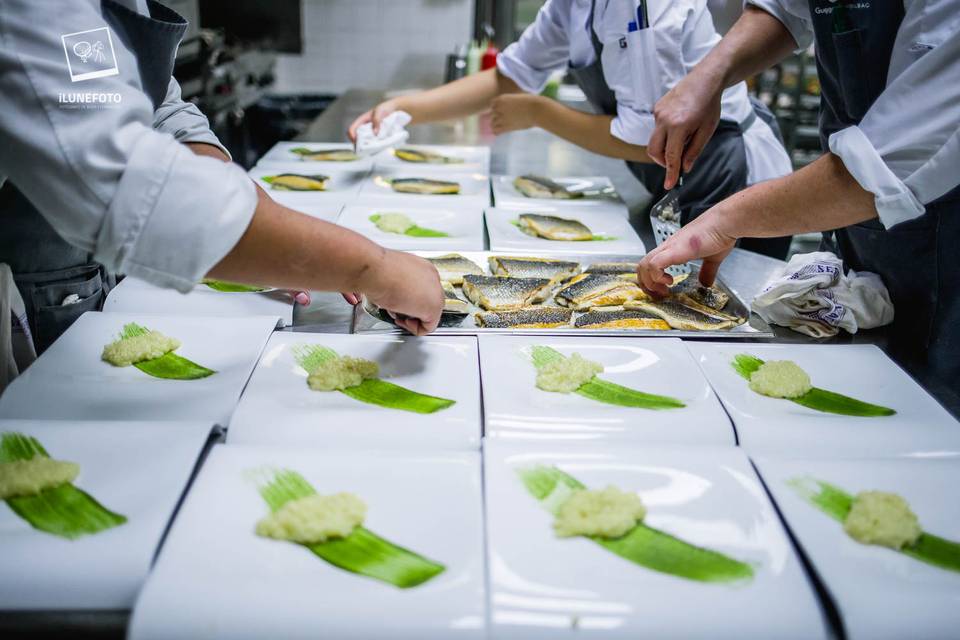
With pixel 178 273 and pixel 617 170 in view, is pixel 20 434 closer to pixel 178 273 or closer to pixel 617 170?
pixel 178 273

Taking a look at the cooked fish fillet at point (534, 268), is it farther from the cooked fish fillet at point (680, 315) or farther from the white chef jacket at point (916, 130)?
the white chef jacket at point (916, 130)

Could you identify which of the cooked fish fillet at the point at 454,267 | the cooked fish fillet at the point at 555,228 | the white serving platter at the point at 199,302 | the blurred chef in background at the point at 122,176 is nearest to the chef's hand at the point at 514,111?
the cooked fish fillet at the point at 555,228

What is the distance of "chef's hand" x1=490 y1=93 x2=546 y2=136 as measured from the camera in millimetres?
2525

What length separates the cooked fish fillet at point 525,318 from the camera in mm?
1513

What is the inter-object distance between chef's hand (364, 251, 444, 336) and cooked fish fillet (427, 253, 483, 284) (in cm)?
35

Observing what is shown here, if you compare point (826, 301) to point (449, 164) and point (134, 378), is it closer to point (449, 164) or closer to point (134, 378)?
point (134, 378)

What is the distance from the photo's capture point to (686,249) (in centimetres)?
154

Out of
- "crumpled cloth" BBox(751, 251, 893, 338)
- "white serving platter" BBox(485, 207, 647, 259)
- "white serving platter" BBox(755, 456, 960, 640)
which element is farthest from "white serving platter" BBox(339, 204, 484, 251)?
"white serving platter" BBox(755, 456, 960, 640)

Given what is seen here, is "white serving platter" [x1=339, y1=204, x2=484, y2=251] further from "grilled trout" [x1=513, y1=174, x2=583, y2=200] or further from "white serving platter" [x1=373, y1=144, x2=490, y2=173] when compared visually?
"white serving platter" [x1=373, y1=144, x2=490, y2=173]

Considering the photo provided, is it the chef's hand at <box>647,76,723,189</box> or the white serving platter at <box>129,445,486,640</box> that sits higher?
the chef's hand at <box>647,76,723,189</box>

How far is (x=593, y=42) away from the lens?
7.79ft

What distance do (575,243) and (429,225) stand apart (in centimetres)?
40

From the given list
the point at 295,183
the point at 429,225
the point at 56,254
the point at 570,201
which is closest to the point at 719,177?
the point at 570,201

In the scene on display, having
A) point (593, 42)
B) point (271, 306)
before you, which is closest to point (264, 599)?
point (271, 306)
